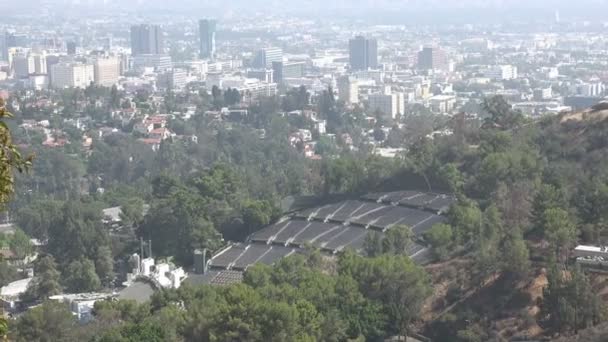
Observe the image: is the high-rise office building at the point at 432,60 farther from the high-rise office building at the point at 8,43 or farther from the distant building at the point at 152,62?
the high-rise office building at the point at 8,43

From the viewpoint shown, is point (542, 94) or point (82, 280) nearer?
point (82, 280)

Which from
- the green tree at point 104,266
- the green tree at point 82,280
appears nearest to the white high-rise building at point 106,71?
the green tree at point 104,266

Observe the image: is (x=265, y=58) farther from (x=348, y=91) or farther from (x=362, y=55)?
(x=348, y=91)

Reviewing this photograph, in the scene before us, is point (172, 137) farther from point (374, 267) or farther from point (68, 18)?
point (68, 18)

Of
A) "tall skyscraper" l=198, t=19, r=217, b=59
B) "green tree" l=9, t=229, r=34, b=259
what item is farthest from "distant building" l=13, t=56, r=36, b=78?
"green tree" l=9, t=229, r=34, b=259

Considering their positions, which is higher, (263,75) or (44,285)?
(44,285)

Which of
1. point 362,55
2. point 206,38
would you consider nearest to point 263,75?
point 362,55

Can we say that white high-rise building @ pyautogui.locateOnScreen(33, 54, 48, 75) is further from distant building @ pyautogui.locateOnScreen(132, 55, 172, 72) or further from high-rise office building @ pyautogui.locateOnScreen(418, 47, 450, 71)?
high-rise office building @ pyautogui.locateOnScreen(418, 47, 450, 71)

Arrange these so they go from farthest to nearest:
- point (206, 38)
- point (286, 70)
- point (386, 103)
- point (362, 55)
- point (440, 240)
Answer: point (206, 38) < point (362, 55) < point (286, 70) < point (386, 103) < point (440, 240)
